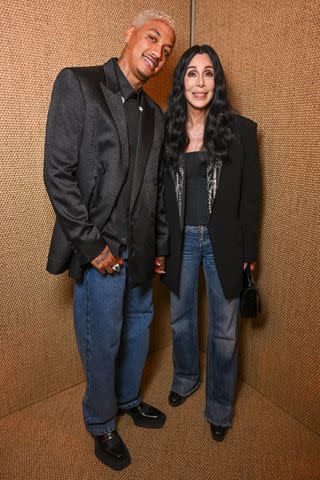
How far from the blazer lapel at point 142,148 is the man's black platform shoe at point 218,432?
111 centimetres

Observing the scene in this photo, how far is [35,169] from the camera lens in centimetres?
169

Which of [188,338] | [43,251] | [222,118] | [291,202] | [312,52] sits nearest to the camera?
[312,52]

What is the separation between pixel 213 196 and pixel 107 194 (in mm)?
469

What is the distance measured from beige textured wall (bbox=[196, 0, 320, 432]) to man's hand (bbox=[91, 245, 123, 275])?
82cm

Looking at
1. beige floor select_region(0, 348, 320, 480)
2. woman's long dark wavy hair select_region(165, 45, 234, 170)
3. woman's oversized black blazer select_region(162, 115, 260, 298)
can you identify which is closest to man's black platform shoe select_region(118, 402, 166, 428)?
beige floor select_region(0, 348, 320, 480)

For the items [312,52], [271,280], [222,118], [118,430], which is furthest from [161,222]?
[118,430]

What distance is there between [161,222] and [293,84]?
80 cm

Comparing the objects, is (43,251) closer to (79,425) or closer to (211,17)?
(79,425)

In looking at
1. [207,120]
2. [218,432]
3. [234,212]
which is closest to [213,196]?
[234,212]

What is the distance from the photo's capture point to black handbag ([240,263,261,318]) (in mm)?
1682

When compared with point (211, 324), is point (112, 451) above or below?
below

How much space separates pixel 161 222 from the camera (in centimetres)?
167

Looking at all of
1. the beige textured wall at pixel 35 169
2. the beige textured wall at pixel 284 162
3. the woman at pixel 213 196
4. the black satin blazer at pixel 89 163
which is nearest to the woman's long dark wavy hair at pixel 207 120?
the woman at pixel 213 196

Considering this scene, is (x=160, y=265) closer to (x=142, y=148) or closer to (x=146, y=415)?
(x=142, y=148)
